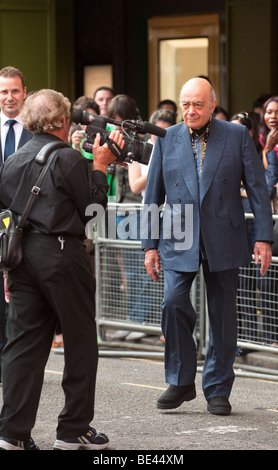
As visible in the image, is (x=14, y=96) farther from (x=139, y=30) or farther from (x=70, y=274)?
(x=139, y=30)

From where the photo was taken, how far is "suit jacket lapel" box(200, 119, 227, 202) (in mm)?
6914

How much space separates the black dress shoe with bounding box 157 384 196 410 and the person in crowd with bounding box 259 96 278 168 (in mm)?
2869

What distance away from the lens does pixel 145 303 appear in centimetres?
948

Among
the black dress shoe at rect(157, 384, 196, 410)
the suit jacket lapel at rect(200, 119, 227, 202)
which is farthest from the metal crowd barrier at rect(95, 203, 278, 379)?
the suit jacket lapel at rect(200, 119, 227, 202)

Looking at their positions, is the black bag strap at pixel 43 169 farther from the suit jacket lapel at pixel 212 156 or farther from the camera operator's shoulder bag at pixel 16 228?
the suit jacket lapel at pixel 212 156

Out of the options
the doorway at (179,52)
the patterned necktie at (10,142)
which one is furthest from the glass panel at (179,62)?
the patterned necktie at (10,142)

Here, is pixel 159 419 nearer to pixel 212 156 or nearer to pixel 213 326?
pixel 213 326

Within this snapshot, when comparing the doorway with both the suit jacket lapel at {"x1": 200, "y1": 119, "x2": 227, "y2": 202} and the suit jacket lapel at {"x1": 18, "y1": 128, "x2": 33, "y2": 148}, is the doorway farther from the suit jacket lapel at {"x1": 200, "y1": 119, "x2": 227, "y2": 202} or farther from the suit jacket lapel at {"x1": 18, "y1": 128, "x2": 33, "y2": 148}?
the suit jacket lapel at {"x1": 200, "y1": 119, "x2": 227, "y2": 202}

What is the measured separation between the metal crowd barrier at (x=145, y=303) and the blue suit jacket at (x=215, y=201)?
1574mm

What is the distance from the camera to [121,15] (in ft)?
51.2

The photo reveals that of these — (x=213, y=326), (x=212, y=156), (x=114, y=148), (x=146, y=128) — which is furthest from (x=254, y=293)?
(x=114, y=148)

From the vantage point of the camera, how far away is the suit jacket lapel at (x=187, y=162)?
6.93 m

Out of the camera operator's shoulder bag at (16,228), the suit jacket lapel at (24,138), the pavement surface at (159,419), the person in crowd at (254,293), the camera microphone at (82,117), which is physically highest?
the camera microphone at (82,117)

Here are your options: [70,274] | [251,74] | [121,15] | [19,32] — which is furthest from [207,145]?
[121,15]
